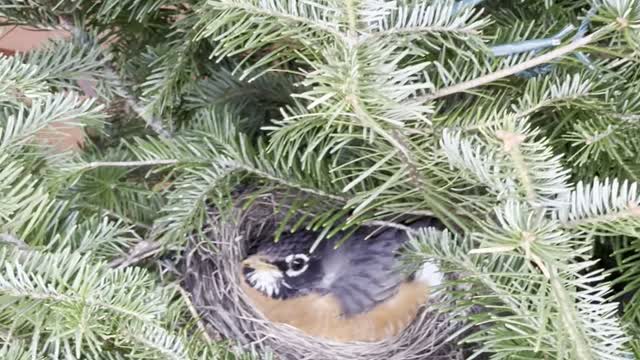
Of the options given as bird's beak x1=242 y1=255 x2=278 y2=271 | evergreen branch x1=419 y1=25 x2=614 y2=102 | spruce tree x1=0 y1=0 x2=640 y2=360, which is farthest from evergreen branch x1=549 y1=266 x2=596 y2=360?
bird's beak x1=242 y1=255 x2=278 y2=271

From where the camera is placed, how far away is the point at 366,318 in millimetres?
427

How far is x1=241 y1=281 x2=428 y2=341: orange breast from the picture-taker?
0.43 meters

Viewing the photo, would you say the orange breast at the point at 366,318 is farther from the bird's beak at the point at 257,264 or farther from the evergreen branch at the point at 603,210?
the evergreen branch at the point at 603,210

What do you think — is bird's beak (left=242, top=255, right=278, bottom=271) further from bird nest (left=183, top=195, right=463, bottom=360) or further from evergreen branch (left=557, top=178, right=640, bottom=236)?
evergreen branch (left=557, top=178, right=640, bottom=236)

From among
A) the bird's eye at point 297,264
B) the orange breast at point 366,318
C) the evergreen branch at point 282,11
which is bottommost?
the orange breast at point 366,318

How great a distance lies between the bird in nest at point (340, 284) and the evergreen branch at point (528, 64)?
0.11m

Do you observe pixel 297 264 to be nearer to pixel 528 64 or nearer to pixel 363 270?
pixel 363 270

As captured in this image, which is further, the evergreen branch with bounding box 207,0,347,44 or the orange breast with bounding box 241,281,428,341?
the orange breast with bounding box 241,281,428,341

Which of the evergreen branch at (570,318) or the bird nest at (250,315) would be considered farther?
the bird nest at (250,315)

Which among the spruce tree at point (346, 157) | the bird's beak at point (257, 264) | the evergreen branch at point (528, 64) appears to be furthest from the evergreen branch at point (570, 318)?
the bird's beak at point (257, 264)

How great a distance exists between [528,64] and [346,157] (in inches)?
5.5

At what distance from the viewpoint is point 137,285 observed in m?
0.35

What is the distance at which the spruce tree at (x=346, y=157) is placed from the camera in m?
0.30

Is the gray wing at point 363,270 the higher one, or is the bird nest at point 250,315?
the gray wing at point 363,270
